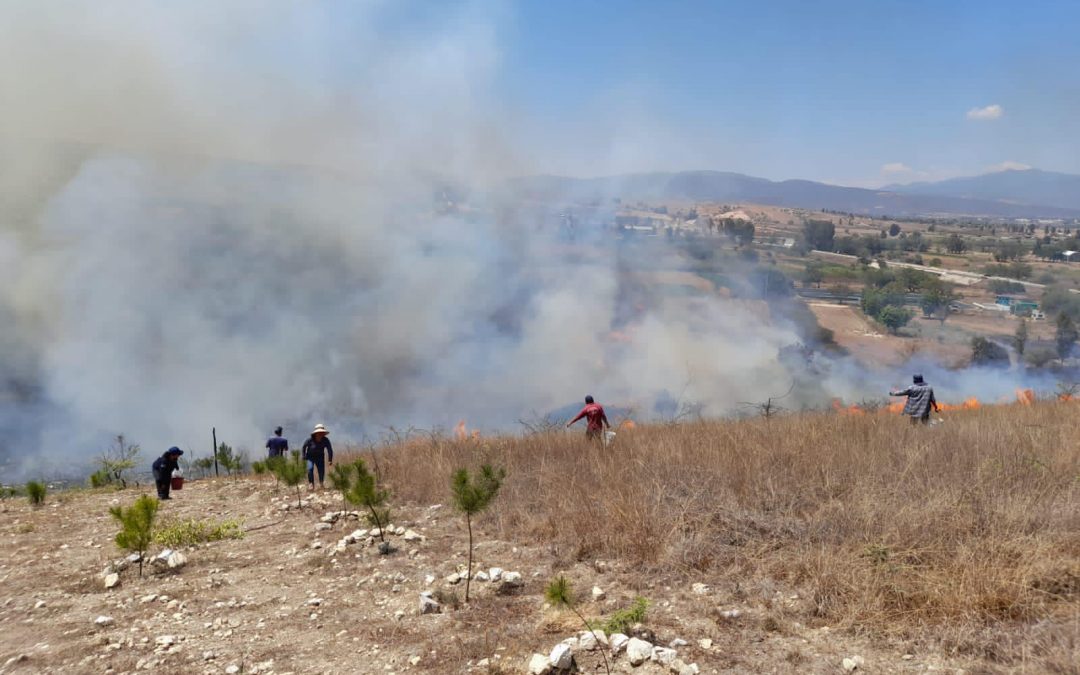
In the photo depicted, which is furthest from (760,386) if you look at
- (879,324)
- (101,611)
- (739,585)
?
(101,611)

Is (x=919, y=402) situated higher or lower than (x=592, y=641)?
higher

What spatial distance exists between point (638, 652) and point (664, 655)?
5.1 inches

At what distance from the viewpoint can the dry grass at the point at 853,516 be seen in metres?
3.42

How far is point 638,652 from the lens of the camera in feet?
11.1

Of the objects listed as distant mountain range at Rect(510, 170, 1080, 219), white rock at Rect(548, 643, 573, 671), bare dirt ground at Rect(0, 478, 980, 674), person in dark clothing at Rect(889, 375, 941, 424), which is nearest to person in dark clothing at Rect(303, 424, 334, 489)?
bare dirt ground at Rect(0, 478, 980, 674)

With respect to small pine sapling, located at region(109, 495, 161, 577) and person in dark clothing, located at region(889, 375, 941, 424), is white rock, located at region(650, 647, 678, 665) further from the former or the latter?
person in dark clothing, located at region(889, 375, 941, 424)

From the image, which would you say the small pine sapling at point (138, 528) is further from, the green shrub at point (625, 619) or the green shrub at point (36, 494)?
the green shrub at point (36, 494)

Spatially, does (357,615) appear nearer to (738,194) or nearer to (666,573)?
(666,573)

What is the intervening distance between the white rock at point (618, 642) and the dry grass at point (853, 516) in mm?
976

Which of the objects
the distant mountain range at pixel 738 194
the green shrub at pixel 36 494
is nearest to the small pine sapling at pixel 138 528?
the green shrub at pixel 36 494

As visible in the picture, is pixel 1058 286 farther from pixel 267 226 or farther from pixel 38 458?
pixel 38 458

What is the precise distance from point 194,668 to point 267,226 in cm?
2534

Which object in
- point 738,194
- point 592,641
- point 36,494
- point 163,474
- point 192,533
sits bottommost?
point 36,494

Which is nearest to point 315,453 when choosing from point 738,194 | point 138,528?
point 138,528
